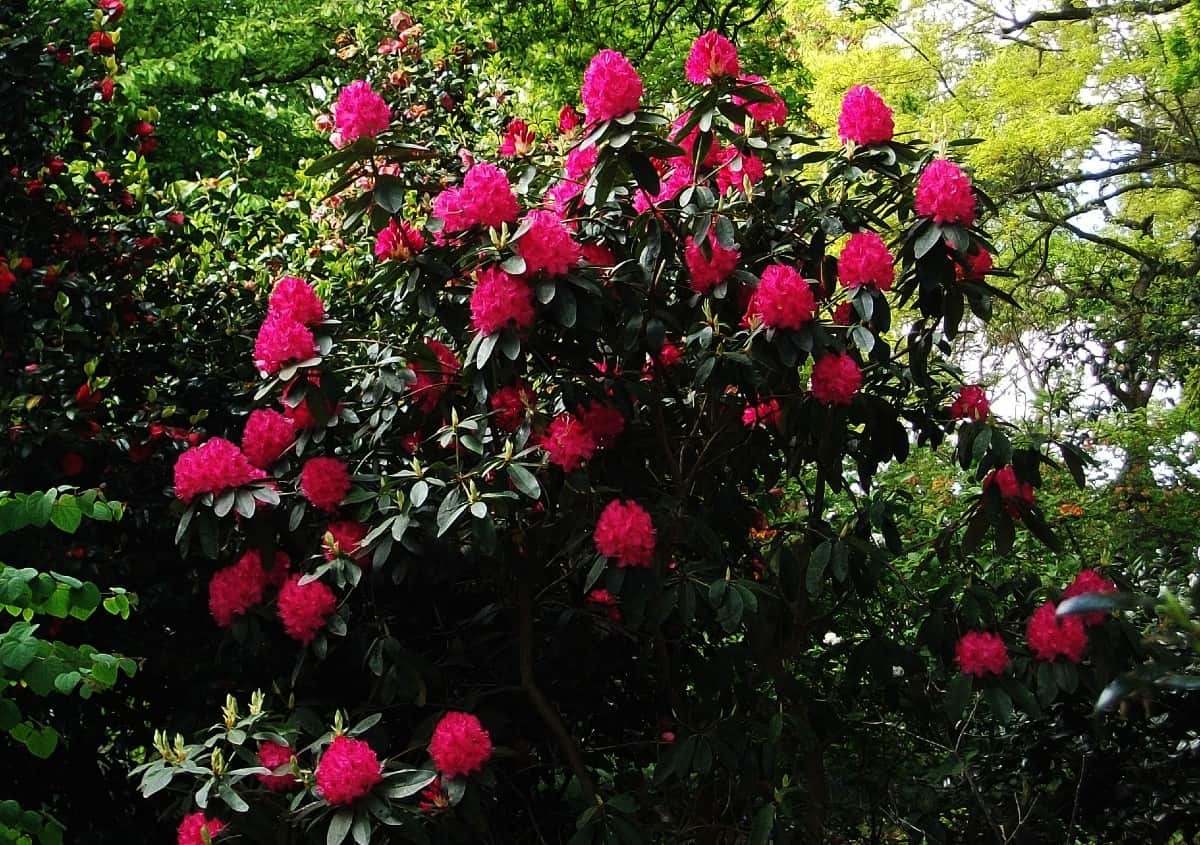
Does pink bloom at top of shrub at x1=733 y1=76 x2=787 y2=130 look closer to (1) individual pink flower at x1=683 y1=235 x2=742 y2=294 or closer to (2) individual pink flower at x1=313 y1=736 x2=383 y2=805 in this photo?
(1) individual pink flower at x1=683 y1=235 x2=742 y2=294

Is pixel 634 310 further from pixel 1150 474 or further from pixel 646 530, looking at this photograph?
pixel 1150 474

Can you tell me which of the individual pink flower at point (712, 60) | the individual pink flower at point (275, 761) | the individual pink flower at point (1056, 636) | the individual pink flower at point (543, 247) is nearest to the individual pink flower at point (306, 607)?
the individual pink flower at point (275, 761)

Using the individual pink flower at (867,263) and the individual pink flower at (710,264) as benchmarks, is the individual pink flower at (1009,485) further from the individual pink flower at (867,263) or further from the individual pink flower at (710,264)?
the individual pink flower at (710,264)

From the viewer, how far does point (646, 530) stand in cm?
291

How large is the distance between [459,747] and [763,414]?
1.24 metres

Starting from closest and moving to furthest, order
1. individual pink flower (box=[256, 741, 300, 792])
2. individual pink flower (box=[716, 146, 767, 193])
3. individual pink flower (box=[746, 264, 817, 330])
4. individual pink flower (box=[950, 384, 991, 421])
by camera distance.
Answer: individual pink flower (box=[256, 741, 300, 792]) < individual pink flower (box=[746, 264, 817, 330]) < individual pink flower (box=[716, 146, 767, 193]) < individual pink flower (box=[950, 384, 991, 421])

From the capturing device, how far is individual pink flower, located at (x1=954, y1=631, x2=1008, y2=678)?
10.4ft

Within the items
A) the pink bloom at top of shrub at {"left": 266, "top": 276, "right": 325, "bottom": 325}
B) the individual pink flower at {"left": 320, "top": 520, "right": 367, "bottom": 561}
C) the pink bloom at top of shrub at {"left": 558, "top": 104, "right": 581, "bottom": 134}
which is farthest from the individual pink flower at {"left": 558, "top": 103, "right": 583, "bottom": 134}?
the individual pink flower at {"left": 320, "top": 520, "right": 367, "bottom": 561}

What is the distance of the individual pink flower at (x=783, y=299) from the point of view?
2.90 metres

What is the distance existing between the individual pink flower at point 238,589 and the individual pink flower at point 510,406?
0.73 meters

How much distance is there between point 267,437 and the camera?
126 inches

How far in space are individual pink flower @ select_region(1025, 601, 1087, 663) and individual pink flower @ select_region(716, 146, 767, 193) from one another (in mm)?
1332

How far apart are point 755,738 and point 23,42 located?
300 centimetres

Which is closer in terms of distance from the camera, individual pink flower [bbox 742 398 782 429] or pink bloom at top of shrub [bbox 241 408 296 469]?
pink bloom at top of shrub [bbox 241 408 296 469]
